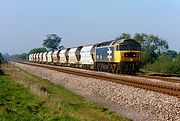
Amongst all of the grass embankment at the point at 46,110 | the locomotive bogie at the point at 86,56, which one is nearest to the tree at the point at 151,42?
the locomotive bogie at the point at 86,56

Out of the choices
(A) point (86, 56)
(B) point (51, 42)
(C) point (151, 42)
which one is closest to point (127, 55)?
(A) point (86, 56)

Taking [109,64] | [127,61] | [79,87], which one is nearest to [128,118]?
[79,87]

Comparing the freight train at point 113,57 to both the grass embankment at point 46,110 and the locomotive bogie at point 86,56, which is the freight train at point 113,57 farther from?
the grass embankment at point 46,110

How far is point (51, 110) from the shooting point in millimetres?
15688

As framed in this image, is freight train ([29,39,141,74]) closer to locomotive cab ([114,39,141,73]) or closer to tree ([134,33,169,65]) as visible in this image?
locomotive cab ([114,39,141,73])

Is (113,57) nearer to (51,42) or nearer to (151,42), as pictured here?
(151,42)

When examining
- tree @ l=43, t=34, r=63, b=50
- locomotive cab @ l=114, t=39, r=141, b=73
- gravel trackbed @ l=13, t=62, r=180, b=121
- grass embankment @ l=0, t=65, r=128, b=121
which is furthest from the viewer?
tree @ l=43, t=34, r=63, b=50

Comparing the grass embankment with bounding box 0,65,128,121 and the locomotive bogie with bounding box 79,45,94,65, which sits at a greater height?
the locomotive bogie with bounding box 79,45,94,65

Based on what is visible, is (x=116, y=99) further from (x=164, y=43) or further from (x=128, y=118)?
(x=164, y=43)

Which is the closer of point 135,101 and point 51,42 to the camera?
point 135,101

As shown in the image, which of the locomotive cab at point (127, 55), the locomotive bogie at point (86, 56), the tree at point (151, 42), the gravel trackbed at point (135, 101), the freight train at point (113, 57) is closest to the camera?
the gravel trackbed at point (135, 101)

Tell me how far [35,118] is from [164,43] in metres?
91.5

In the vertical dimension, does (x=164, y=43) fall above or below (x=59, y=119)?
above

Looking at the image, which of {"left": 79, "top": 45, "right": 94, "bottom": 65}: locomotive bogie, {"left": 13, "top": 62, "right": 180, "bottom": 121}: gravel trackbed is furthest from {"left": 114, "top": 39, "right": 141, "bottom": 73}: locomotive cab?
{"left": 79, "top": 45, "right": 94, "bottom": 65}: locomotive bogie
